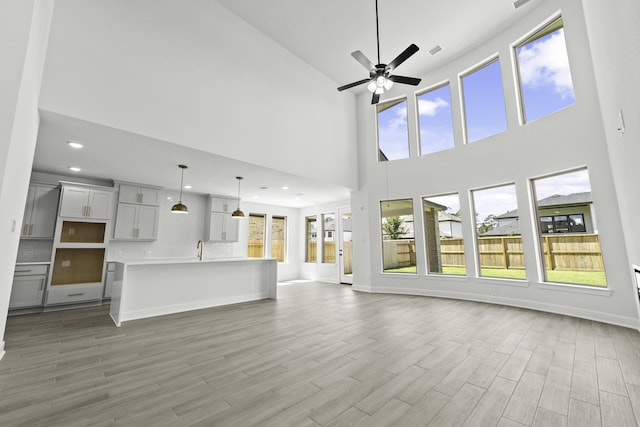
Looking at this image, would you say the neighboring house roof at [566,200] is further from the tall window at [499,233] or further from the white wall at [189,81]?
the white wall at [189,81]

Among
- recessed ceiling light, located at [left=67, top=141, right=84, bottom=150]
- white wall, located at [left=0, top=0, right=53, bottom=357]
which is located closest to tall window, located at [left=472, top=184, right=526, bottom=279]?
white wall, located at [left=0, top=0, right=53, bottom=357]

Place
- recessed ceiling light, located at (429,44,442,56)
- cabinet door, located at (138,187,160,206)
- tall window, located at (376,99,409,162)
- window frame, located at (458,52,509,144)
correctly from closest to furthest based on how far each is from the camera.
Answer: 1. window frame, located at (458,52,509,144)
2. recessed ceiling light, located at (429,44,442,56)
3. cabinet door, located at (138,187,160,206)
4. tall window, located at (376,99,409,162)

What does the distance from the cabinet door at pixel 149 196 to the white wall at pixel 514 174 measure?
16.6 feet

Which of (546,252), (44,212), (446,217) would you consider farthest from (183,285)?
(546,252)

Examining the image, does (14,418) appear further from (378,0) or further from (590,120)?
(590,120)

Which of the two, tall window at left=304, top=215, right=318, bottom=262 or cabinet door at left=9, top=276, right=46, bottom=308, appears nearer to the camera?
cabinet door at left=9, top=276, right=46, bottom=308

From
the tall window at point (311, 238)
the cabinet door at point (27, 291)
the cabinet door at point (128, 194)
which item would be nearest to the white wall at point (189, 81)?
the cabinet door at point (128, 194)

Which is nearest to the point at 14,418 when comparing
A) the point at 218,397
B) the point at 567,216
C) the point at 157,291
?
Answer: the point at 218,397

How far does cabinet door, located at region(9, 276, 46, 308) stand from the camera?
4.52 m

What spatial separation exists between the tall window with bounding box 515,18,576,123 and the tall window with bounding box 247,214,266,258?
7.43 meters

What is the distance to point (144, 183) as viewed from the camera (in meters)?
6.20

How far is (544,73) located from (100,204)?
9.01 m

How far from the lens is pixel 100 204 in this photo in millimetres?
5543

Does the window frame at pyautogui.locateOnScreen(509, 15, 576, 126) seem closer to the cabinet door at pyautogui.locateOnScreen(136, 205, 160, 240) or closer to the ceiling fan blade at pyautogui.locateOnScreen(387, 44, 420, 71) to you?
the ceiling fan blade at pyautogui.locateOnScreen(387, 44, 420, 71)
